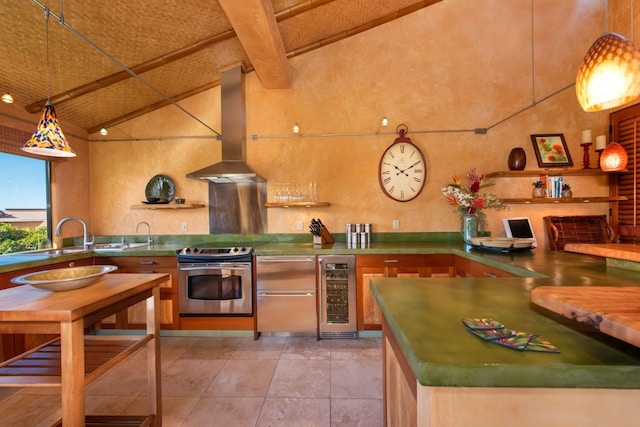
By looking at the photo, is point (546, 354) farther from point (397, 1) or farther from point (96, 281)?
point (397, 1)

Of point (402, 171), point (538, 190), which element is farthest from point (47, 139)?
point (538, 190)

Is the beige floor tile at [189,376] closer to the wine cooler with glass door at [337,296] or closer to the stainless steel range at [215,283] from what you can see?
the stainless steel range at [215,283]

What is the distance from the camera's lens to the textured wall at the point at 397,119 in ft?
10.9

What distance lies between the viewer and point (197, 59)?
2980 mm

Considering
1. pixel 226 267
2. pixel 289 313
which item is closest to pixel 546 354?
pixel 289 313

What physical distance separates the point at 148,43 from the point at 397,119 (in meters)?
2.79

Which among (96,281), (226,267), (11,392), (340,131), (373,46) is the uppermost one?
(373,46)

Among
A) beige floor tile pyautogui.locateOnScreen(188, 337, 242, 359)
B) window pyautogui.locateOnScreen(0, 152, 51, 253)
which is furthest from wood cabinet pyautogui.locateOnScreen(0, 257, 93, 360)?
beige floor tile pyautogui.locateOnScreen(188, 337, 242, 359)

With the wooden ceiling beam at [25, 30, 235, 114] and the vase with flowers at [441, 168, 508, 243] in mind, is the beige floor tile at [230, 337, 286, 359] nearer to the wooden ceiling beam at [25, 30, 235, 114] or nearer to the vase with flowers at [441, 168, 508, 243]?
the vase with flowers at [441, 168, 508, 243]

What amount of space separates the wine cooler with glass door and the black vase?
7.25 feet

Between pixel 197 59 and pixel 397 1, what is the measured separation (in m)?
2.39

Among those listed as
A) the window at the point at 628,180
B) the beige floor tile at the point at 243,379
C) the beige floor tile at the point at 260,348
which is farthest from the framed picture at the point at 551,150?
the beige floor tile at the point at 243,379

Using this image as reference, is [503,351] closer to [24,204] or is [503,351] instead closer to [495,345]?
[495,345]

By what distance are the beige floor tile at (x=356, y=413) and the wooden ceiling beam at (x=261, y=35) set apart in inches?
117
